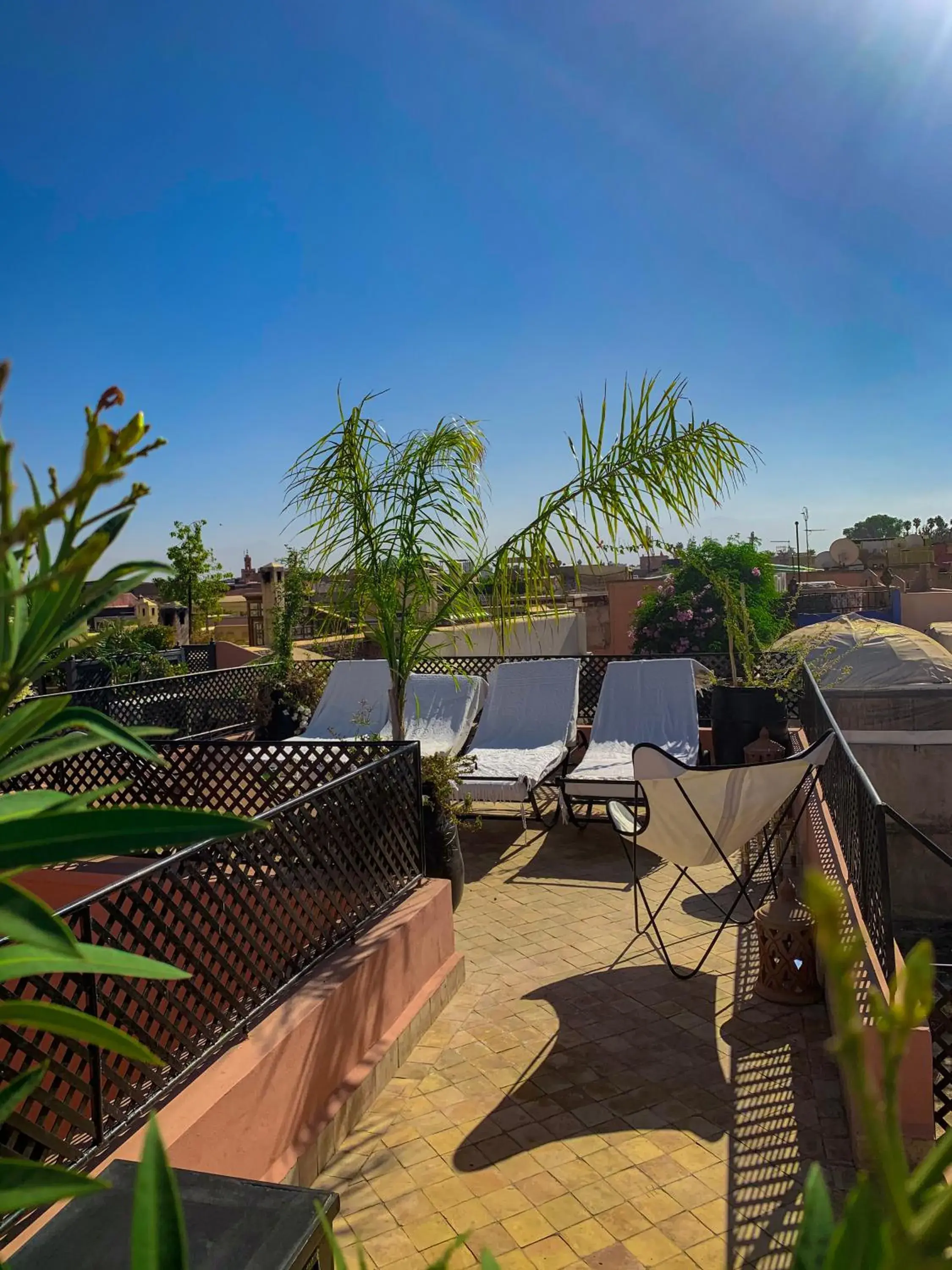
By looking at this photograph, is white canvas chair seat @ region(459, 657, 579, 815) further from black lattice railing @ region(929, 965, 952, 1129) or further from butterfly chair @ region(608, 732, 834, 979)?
black lattice railing @ region(929, 965, 952, 1129)

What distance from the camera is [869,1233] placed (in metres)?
0.51

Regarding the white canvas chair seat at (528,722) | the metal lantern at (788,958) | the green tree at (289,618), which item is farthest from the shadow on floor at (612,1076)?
the green tree at (289,618)

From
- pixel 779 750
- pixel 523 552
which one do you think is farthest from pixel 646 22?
pixel 779 750

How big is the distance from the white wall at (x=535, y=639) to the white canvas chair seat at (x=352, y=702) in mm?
2691

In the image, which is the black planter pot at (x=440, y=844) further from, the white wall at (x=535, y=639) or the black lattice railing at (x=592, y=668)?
the white wall at (x=535, y=639)

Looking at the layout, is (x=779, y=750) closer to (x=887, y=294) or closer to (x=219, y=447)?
(x=219, y=447)

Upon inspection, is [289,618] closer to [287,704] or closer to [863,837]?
[287,704]

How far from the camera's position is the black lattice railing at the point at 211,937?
2320 millimetres

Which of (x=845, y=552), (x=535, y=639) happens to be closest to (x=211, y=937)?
(x=535, y=639)

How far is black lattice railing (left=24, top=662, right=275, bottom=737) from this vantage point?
27.4ft

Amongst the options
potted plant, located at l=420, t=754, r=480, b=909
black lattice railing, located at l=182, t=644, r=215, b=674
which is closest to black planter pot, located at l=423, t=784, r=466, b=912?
A: potted plant, located at l=420, t=754, r=480, b=909

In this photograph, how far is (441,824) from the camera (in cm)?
490

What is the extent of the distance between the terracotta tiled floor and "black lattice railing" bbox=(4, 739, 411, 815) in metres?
1.39

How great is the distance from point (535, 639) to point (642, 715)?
26.5 feet
